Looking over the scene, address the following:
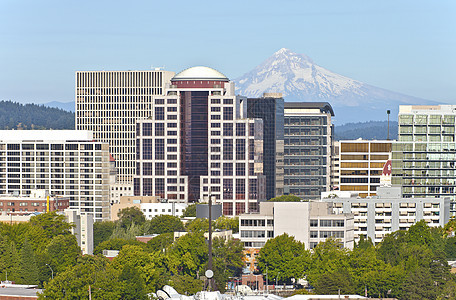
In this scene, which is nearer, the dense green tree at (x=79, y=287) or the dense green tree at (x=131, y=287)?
the dense green tree at (x=79, y=287)

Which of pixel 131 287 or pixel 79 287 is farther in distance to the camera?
pixel 131 287

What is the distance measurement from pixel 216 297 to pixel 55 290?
40787 mm

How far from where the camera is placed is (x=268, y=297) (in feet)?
646

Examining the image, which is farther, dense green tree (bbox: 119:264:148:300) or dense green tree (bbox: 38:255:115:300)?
dense green tree (bbox: 119:264:148:300)

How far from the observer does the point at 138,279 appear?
19912 cm

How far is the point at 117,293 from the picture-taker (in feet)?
631

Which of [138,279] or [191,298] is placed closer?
[191,298]

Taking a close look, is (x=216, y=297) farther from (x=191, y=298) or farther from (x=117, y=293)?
(x=117, y=293)

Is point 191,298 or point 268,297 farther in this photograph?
point 268,297

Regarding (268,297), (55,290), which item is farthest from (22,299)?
(268,297)

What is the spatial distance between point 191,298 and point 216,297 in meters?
10.4

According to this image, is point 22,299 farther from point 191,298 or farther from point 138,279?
point 191,298

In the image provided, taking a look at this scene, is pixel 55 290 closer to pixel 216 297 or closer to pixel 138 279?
pixel 138 279

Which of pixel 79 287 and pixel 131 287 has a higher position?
pixel 79 287
